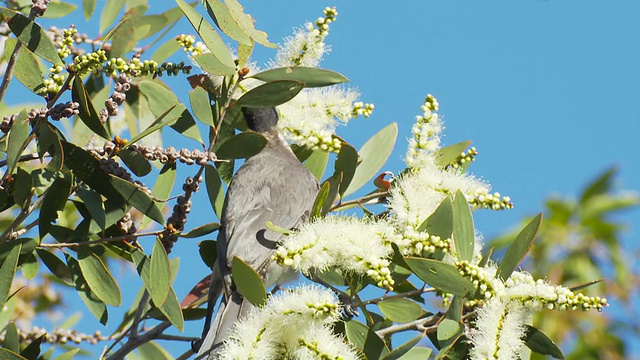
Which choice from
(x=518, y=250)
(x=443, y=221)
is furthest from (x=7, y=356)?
(x=518, y=250)

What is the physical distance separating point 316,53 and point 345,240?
0.91 metres

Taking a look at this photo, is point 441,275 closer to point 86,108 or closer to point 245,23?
point 245,23

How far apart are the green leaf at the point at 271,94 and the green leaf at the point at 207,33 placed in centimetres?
30

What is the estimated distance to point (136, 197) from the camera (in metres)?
2.68

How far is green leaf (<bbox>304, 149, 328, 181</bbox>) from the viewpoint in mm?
3504

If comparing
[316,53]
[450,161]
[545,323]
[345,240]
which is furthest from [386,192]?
[545,323]

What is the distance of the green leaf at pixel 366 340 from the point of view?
2498mm

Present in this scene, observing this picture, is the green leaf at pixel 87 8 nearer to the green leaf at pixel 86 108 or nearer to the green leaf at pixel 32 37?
the green leaf at pixel 32 37

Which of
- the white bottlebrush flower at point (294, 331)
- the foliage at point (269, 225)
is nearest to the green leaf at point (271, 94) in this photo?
the foliage at point (269, 225)

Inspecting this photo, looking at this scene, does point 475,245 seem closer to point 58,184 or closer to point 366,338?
point 366,338

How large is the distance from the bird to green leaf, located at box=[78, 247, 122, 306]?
0.32 metres

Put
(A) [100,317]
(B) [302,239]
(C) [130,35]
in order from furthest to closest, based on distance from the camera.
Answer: (C) [130,35] < (A) [100,317] < (B) [302,239]

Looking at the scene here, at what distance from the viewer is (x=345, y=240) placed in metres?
2.38

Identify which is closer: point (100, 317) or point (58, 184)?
point (58, 184)
